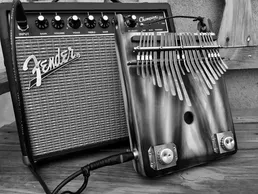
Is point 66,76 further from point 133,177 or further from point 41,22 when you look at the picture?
point 133,177

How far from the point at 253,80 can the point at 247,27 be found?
244 mm

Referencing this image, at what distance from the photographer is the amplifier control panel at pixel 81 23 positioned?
608 mm

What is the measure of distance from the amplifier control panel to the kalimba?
0.10m

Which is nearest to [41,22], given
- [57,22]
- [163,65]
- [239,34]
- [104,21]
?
[57,22]

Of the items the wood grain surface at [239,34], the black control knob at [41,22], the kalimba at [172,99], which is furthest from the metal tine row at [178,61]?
the wood grain surface at [239,34]

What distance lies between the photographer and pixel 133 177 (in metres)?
0.59

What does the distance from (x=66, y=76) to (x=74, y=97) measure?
55 mm

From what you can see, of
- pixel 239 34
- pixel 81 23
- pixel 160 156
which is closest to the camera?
pixel 160 156

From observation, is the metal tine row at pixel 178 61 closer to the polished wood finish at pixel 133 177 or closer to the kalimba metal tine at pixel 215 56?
the kalimba metal tine at pixel 215 56

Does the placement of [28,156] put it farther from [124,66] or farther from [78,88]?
[124,66]

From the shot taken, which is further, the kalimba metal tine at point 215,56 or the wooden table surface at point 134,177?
the kalimba metal tine at point 215,56

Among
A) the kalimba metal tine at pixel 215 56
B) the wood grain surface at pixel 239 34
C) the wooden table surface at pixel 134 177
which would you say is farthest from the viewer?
the wood grain surface at pixel 239 34

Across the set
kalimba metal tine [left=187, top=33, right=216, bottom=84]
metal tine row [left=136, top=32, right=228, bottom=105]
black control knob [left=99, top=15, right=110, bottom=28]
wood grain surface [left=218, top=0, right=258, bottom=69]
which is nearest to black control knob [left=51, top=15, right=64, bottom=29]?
black control knob [left=99, top=15, right=110, bottom=28]

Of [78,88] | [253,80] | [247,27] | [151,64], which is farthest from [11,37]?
[253,80]
